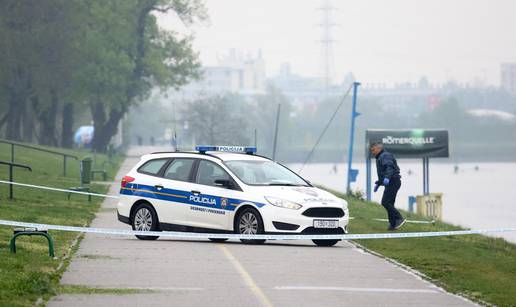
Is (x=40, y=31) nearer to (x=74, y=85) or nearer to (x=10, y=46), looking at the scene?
(x=10, y=46)

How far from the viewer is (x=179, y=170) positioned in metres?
22.3

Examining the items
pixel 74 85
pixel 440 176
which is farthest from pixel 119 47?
pixel 440 176

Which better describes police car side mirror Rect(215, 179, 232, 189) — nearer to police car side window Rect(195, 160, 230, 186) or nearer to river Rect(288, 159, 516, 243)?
police car side window Rect(195, 160, 230, 186)

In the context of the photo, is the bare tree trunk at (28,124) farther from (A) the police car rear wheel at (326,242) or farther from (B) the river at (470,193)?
(A) the police car rear wheel at (326,242)

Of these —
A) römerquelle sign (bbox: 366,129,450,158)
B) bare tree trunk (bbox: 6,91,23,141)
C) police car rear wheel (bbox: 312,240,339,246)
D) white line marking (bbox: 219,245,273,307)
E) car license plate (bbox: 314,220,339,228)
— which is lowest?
white line marking (bbox: 219,245,273,307)

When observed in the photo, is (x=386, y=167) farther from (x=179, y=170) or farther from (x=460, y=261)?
(x=460, y=261)

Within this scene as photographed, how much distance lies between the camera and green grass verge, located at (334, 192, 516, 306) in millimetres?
15484

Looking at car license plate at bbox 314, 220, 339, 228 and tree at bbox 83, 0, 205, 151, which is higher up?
tree at bbox 83, 0, 205, 151

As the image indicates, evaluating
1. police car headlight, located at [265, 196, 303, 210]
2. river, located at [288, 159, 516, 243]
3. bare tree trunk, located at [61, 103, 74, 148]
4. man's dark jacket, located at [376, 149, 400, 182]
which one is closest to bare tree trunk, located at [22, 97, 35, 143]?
bare tree trunk, located at [61, 103, 74, 148]

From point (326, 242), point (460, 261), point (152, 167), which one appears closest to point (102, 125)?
point (152, 167)

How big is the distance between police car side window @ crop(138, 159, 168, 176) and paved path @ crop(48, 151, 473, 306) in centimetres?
162

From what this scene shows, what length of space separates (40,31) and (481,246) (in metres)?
48.1

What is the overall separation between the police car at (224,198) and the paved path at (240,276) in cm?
41

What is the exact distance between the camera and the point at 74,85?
77875mm
